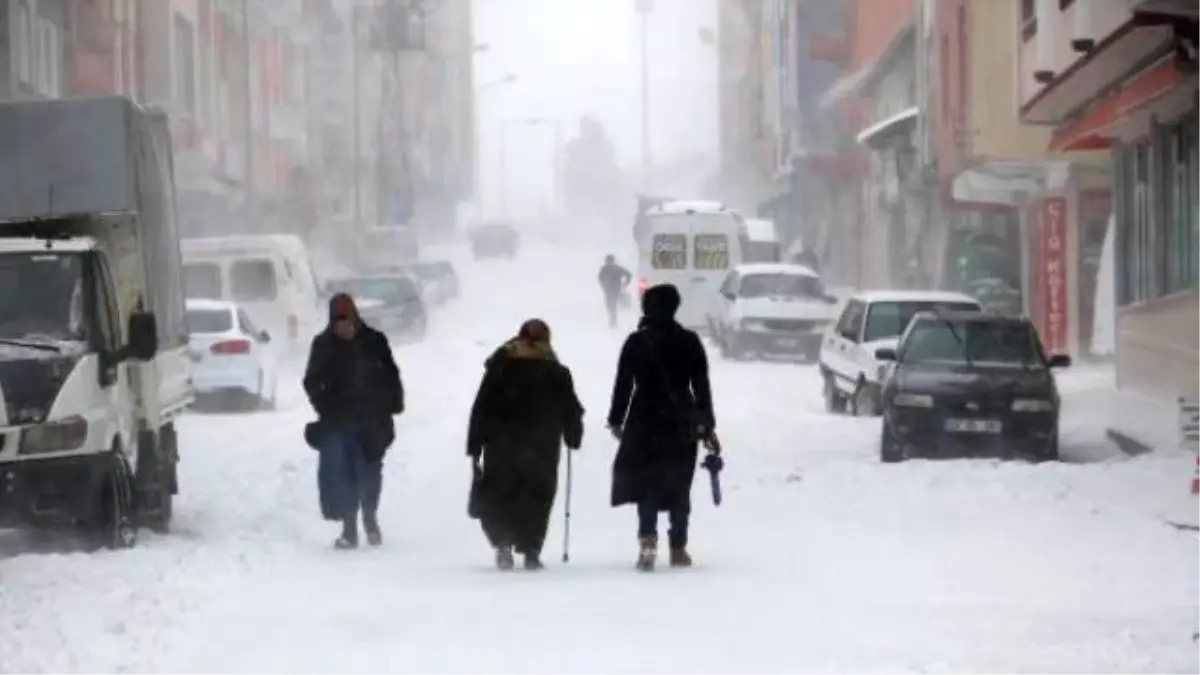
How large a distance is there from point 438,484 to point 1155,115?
12.2 metres

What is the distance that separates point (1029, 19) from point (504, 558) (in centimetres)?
2241

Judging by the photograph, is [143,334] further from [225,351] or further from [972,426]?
[225,351]

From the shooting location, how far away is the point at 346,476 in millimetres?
16625

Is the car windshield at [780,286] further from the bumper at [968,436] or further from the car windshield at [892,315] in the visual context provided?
the bumper at [968,436]

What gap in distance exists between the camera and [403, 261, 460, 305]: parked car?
6825cm

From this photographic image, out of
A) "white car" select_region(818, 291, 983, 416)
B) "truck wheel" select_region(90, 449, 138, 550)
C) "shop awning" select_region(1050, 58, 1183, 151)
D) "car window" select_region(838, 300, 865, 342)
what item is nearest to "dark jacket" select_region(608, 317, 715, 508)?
"truck wheel" select_region(90, 449, 138, 550)

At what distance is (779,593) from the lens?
1323 centimetres

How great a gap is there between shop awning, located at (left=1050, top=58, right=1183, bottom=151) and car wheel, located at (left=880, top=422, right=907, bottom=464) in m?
4.81

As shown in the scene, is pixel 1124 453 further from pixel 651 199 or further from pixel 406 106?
pixel 406 106

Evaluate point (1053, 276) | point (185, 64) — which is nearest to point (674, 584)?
point (1053, 276)

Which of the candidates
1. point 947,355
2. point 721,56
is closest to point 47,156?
point 947,355

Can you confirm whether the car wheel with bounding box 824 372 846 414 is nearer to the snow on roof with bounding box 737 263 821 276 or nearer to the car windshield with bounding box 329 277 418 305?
the snow on roof with bounding box 737 263 821 276

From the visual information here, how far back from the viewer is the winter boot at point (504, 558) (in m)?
14.8

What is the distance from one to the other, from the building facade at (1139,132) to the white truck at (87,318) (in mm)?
9761
